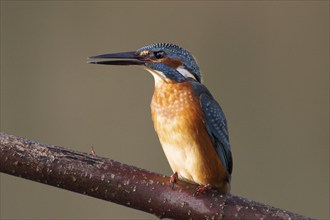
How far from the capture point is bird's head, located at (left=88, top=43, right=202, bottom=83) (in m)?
1.41

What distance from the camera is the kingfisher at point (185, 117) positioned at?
1.38 meters

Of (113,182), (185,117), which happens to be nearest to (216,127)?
(185,117)

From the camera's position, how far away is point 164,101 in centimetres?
143

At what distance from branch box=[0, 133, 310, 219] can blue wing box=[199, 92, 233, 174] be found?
0.22 m

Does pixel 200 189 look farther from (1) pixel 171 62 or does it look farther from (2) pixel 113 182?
(1) pixel 171 62

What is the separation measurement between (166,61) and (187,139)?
0.16 metres

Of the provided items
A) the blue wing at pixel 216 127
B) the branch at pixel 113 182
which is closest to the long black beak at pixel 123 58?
the blue wing at pixel 216 127

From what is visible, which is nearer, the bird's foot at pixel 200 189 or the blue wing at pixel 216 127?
the bird's foot at pixel 200 189

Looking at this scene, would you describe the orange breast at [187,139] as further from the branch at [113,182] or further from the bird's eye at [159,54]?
the branch at [113,182]

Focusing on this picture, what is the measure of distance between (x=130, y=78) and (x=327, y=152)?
73cm

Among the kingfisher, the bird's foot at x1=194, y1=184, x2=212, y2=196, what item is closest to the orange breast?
the kingfisher

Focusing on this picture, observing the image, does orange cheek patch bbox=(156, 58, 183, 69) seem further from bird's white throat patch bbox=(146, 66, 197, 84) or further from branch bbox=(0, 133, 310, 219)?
branch bbox=(0, 133, 310, 219)

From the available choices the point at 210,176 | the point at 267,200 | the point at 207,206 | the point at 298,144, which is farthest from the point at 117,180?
the point at 298,144

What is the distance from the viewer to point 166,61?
1431 mm
